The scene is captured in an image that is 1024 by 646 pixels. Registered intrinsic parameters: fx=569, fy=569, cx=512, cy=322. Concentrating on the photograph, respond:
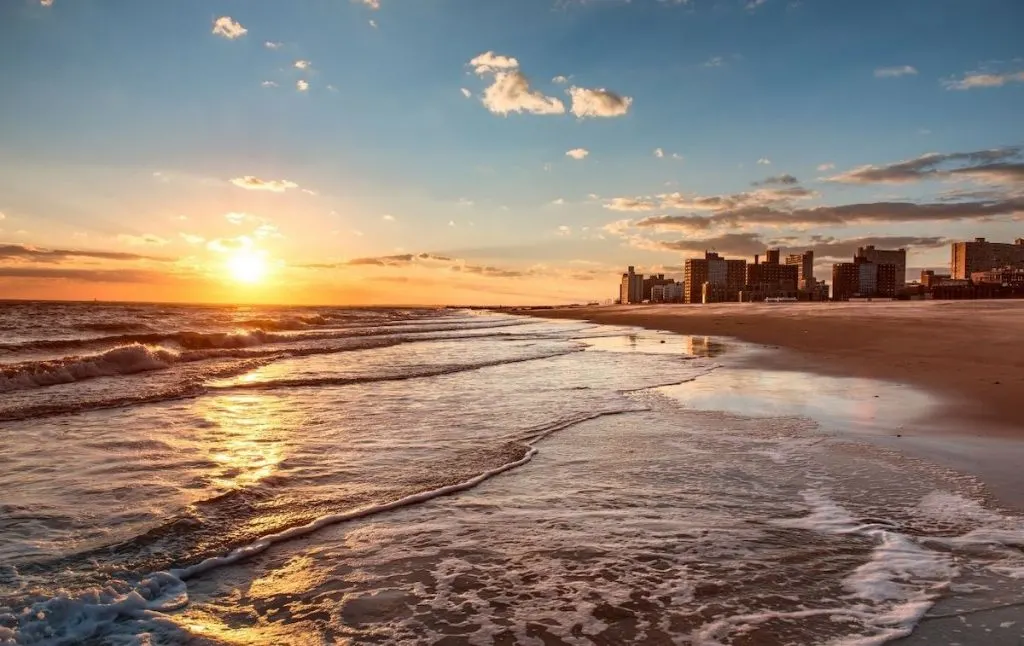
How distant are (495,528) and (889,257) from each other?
202868 mm

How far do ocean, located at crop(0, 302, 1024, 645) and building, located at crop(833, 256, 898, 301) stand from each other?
175 m

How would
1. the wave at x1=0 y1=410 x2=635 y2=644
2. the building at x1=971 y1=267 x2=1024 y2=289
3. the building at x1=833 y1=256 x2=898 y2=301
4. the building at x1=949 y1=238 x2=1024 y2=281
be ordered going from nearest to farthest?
the wave at x1=0 y1=410 x2=635 y2=644
the building at x1=971 y1=267 x2=1024 y2=289
the building at x1=949 y1=238 x2=1024 y2=281
the building at x1=833 y1=256 x2=898 y2=301

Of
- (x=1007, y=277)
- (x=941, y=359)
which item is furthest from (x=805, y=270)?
(x=941, y=359)

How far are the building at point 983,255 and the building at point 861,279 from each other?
16.3 metres

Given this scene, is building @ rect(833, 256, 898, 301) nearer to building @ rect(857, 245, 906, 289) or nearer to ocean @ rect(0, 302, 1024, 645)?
building @ rect(857, 245, 906, 289)

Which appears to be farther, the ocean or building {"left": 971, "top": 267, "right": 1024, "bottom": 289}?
building {"left": 971, "top": 267, "right": 1024, "bottom": 289}

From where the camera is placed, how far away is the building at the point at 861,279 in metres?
158

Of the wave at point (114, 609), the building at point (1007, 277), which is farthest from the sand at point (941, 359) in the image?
the building at point (1007, 277)

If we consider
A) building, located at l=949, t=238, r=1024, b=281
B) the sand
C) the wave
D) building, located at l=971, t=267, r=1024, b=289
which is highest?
building, located at l=949, t=238, r=1024, b=281

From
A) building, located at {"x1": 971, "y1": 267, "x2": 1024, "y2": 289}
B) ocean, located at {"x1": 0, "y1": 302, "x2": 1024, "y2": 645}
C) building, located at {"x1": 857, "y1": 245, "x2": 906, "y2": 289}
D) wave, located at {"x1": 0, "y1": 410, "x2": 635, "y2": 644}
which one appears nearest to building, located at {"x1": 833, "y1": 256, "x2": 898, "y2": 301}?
building, located at {"x1": 857, "y1": 245, "x2": 906, "y2": 289}

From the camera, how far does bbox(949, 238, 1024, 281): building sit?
485ft

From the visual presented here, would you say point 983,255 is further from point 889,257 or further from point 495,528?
point 495,528

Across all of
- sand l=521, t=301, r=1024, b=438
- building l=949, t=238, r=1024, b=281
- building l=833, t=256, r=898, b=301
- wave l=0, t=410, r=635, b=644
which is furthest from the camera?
building l=833, t=256, r=898, b=301

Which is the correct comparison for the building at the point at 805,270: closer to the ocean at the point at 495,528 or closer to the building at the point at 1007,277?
the building at the point at 1007,277
